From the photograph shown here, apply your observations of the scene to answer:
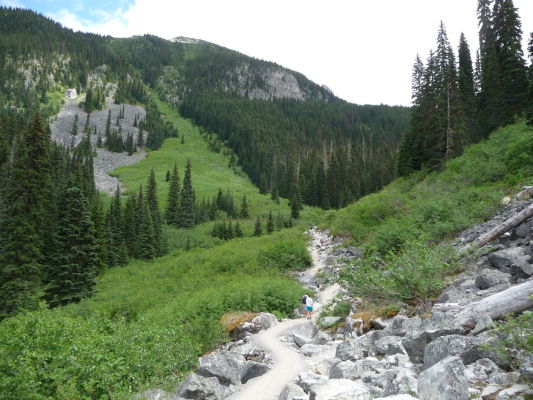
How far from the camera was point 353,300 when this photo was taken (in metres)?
14.2

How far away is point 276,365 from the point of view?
1027 centimetres

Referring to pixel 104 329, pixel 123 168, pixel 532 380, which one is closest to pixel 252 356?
pixel 104 329

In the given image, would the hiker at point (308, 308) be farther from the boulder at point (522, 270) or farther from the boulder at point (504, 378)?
the boulder at point (504, 378)

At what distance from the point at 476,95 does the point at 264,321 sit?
49.7 meters

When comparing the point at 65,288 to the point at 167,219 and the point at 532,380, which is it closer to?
the point at 532,380

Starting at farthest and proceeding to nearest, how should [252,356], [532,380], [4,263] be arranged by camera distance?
1. [4,263]
2. [252,356]
3. [532,380]

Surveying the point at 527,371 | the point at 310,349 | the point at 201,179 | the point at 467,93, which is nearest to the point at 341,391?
the point at 527,371

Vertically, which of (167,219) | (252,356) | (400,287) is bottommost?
(167,219)

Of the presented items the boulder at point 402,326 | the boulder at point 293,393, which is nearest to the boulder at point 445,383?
the boulder at point 293,393

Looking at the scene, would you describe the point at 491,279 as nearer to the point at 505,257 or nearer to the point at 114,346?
the point at 505,257

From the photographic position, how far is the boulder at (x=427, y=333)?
6219mm

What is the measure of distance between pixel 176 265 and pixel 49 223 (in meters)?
19.3

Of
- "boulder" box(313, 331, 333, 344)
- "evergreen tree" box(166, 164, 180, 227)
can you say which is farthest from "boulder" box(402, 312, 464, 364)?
"evergreen tree" box(166, 164, 180, 227)

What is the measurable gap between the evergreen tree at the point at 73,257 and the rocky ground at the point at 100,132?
3109 inches
